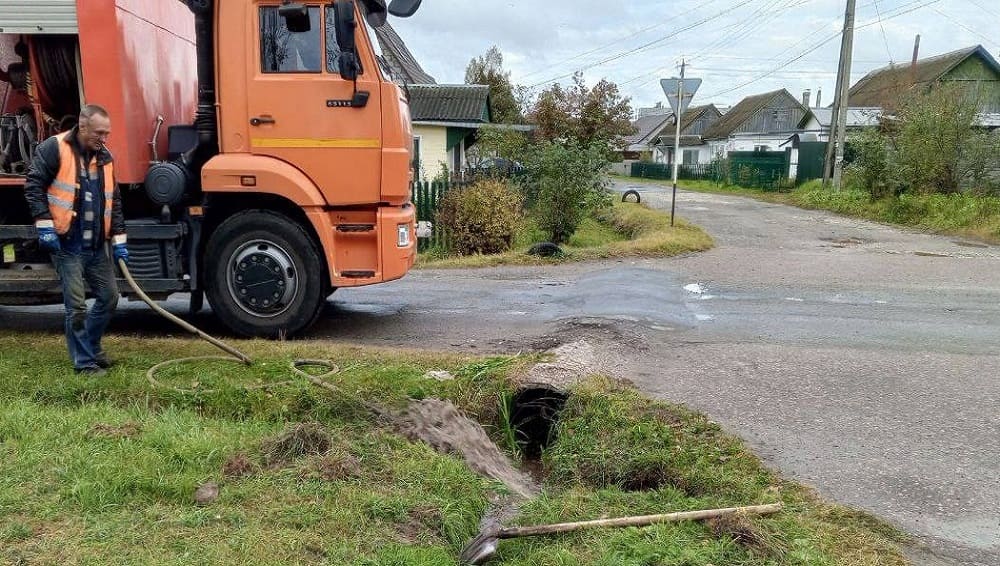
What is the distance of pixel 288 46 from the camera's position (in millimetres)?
6285

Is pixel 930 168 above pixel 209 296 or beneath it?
above

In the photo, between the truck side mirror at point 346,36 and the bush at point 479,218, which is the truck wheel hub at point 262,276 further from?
the bush at point 479,218

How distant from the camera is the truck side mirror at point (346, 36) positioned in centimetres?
595

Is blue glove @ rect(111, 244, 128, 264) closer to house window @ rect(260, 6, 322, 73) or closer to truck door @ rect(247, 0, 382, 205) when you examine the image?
truck door @ rect(247, 0, 382, 205)

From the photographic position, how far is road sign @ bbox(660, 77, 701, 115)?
14.7 metres

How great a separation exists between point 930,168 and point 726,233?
752 centimetres

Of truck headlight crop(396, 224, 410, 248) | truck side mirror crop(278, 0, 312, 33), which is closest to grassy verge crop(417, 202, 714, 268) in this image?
truck headlight crop(396, 224, 410, 248)

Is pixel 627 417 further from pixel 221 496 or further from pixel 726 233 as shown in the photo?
pixel 726 233

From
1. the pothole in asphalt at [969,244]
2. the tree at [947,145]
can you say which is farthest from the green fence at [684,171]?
the pothole in asphalt at [969,244]

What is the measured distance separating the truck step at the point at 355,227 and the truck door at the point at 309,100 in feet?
1.66

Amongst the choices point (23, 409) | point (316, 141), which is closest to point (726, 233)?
point (316, 141)

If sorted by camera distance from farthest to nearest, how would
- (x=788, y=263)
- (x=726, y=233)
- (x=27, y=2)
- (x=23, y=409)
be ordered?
(x=726, y=233), (x=788, y=263), (x=27, y=2), (x=23, y=409)

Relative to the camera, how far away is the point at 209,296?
6645mm

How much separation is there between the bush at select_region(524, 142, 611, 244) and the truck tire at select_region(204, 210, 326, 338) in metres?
7.94
